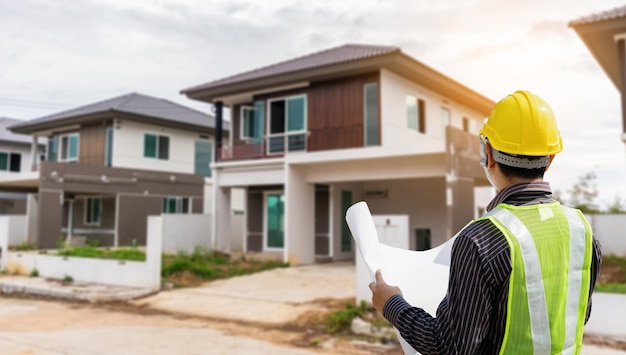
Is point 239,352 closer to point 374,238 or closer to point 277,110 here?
point 374,238

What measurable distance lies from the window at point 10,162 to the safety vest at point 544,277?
104 ft

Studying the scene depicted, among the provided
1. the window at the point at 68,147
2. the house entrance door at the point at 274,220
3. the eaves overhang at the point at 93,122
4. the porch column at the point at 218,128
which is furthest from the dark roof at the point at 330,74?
the window at the point at 68,147

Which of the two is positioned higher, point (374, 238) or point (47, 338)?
point (374, 238)

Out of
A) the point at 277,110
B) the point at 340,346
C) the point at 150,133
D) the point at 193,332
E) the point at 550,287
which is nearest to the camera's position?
the point at 550,287

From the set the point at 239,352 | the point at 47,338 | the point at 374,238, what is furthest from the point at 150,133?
the point at 374,238

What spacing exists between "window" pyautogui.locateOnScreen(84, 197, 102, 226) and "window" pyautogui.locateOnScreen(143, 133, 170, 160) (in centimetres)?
298

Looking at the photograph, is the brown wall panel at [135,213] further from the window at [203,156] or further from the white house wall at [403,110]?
the white house wall at [403,110]

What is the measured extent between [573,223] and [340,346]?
19.0 ft

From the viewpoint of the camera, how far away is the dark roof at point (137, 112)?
73.0ft

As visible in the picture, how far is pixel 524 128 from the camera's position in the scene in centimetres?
148

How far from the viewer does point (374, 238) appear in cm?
180

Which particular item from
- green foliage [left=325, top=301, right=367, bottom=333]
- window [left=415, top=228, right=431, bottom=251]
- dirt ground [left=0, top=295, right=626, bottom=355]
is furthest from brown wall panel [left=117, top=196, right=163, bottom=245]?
green foliage [left=325, top=301, right=367, bottom=333]

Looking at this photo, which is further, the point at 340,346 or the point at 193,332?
the point at 193,332

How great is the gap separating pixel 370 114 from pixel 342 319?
8503 millimetres
